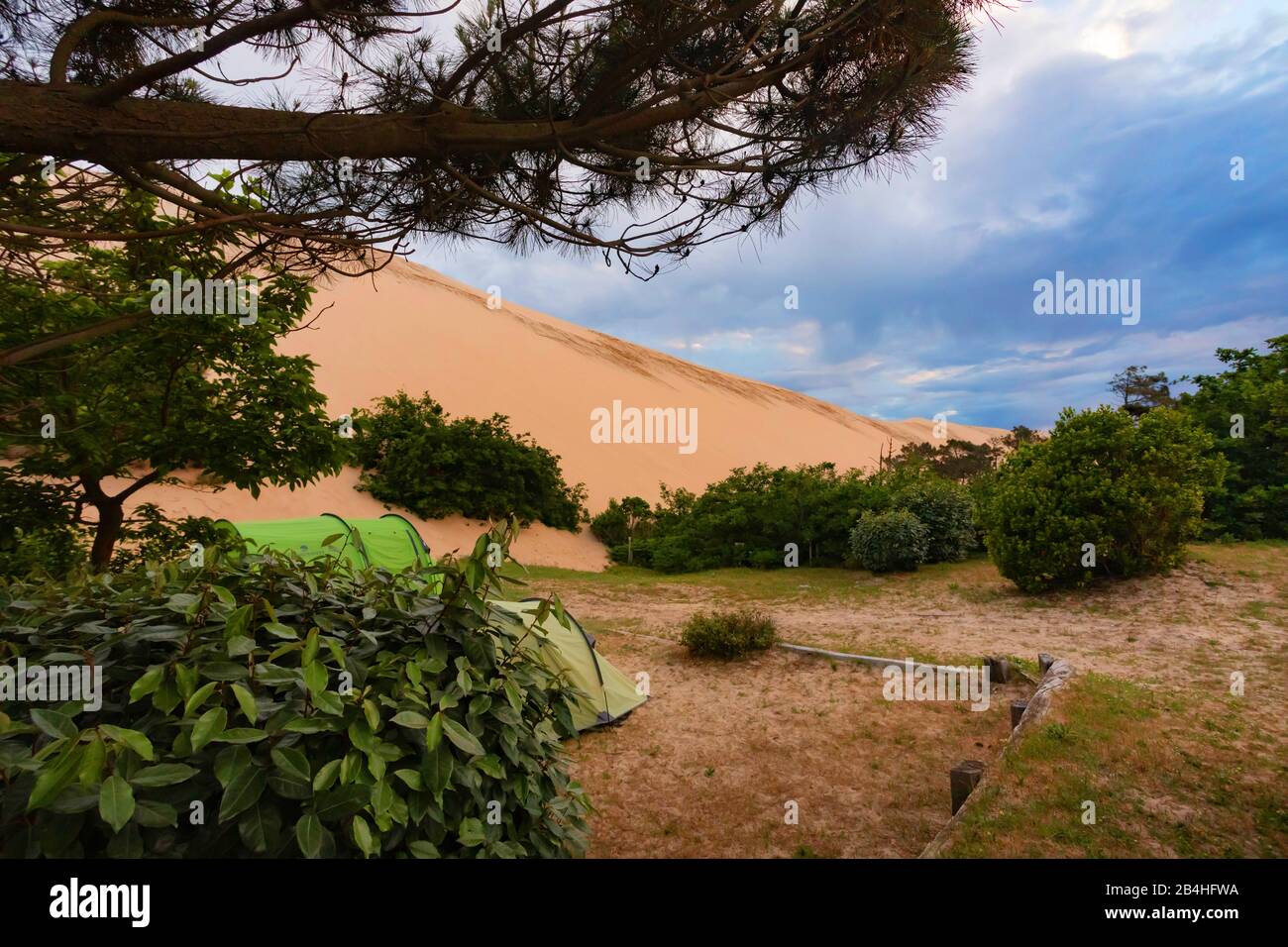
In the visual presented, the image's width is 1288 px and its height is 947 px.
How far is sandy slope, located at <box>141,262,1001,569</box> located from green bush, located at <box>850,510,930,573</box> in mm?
8557

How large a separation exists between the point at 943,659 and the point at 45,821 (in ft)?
26.7

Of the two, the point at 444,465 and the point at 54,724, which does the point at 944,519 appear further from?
the point at 54,724

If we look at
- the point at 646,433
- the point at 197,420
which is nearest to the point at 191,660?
the point at 197,420

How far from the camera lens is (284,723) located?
5.03 ft

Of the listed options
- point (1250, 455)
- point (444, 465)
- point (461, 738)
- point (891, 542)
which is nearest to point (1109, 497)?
point (891, 542)

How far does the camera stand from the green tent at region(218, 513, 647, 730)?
241 cm

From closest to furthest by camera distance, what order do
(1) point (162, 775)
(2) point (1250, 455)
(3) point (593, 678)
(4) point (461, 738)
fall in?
(1) point (162, 775)
(4) point (461, 738)
(3) point (593, 678)
(2) point (1250, 455)

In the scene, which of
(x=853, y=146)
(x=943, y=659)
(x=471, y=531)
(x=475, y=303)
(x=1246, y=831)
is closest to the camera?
(x=1246, y=831)

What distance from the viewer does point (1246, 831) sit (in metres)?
3.55

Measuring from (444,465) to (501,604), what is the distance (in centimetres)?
1433

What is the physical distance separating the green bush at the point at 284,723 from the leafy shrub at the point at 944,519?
14.3 metres

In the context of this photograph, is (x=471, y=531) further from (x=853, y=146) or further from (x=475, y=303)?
(x=475, y=303)

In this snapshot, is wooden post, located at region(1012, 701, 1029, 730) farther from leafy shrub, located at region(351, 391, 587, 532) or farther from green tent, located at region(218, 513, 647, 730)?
leafy shrub, located at region(351, 391, 587, 532)

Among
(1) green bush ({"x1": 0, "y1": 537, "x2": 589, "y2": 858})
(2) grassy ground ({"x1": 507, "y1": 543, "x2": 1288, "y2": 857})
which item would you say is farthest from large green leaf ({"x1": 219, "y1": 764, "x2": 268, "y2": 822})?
(2) grassy ground ({"x1": 507, "y1": 543, "x2": 1288, "y2": 857})
